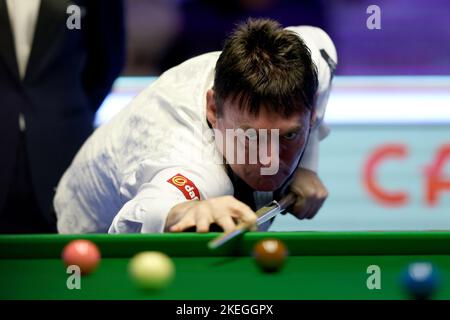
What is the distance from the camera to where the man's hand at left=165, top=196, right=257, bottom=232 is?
2.80m

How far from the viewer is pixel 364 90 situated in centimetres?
775

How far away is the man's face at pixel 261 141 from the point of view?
3180 millimetres

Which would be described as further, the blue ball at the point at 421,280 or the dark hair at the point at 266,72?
the dark hair at the point at 266,72

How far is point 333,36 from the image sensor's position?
766 cm

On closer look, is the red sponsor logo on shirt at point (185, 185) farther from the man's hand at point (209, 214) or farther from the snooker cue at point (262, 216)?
the snooker cue at point (262, 216)

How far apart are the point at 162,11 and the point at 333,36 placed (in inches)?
53.5

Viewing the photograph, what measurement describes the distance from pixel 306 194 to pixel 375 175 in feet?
12.5

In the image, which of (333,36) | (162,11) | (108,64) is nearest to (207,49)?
(162,11)

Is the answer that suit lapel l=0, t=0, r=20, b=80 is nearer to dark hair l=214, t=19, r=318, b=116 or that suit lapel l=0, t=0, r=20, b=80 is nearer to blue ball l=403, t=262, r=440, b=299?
dark hair l=214, t=19, r=318, b=116

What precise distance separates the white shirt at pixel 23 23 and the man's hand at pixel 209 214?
1834 mm

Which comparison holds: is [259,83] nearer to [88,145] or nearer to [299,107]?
[299,107]

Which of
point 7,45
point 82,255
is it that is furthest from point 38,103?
point 82,255

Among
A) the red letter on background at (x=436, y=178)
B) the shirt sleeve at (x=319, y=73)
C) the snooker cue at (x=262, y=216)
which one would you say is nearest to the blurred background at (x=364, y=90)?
the red letter on background at (x=436, y=178)

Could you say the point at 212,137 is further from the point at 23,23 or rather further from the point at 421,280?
the point at 23,23
